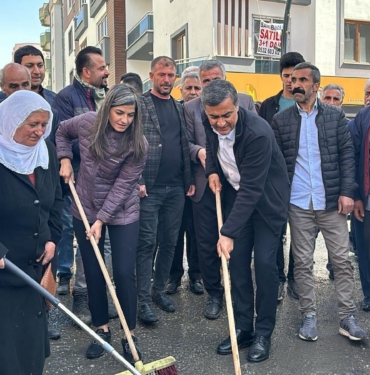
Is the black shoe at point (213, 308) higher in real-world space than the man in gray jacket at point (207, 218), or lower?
lower

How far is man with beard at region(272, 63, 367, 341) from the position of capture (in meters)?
3.75

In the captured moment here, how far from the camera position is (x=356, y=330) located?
3.66m

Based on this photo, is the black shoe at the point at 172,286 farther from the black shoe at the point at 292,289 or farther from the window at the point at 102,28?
the window at the point at 102,28

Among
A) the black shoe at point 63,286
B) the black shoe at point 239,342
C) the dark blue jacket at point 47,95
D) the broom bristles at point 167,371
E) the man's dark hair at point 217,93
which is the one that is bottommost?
the black shoe at point 239,342

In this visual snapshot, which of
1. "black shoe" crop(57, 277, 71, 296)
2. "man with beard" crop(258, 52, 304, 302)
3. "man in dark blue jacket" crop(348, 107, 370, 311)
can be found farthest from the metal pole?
"black shoe" crop(57, 277, 71, 296)

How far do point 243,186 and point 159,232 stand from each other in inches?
52.8

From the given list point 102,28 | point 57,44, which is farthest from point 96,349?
point 57,44

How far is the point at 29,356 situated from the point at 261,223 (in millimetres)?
1825

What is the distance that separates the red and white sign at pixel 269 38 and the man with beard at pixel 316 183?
1099cm

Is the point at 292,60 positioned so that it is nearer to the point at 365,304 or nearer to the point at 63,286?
the point at 365,304

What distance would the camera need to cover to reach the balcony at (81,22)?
2650 cm

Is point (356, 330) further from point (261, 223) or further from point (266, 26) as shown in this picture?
point (266, 26)

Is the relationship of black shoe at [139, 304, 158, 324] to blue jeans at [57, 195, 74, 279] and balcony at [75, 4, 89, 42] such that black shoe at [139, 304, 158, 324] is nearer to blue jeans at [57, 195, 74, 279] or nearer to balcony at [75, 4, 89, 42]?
blue jeans at [57, 195, 74, 279]

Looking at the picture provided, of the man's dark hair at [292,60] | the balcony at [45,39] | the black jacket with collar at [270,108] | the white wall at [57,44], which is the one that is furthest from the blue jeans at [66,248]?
the balcony at [45,39]
